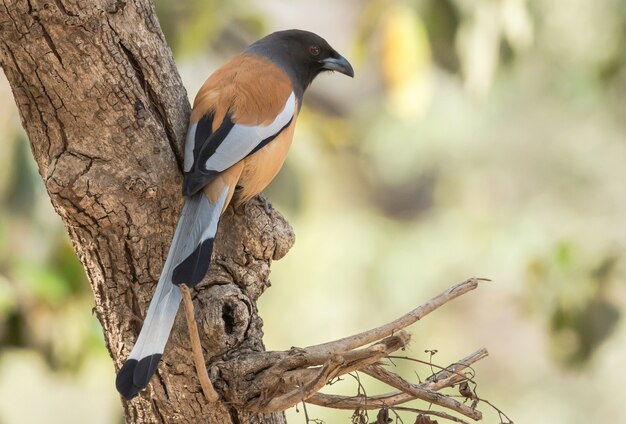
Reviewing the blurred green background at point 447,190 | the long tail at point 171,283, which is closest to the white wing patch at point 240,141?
the long tail at point 171,283

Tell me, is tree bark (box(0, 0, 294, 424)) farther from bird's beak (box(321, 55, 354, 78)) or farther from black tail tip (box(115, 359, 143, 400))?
bird's beak (box(321, 55, 354, 78))

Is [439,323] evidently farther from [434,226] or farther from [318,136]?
[318,136]

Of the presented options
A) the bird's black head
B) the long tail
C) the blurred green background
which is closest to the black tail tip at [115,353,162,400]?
the long tail

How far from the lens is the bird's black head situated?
3.52m

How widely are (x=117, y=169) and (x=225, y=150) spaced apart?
1.51 feet

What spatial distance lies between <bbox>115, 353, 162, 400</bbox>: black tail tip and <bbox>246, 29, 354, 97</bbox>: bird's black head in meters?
1.50

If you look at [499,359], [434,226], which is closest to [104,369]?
[434,226]

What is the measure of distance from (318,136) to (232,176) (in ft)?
14.0

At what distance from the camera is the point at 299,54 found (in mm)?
3682

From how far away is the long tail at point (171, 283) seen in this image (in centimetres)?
220

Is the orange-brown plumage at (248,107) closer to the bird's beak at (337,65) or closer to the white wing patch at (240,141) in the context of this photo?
Result: the white wing patch at (240,141)

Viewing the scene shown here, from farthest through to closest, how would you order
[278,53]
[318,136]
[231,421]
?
[318,136] → [278,53] → [231,421]

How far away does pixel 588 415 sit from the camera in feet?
33.0

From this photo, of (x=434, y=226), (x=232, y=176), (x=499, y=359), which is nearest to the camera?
(x=232, y=176)
